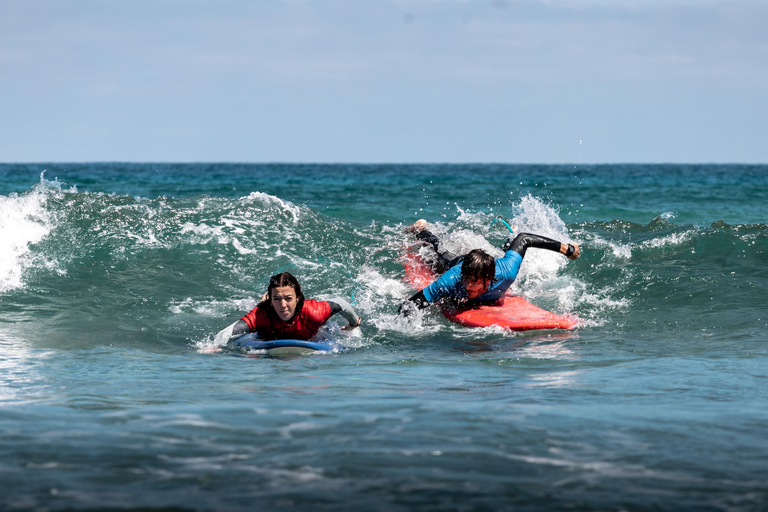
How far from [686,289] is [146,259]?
8.16m

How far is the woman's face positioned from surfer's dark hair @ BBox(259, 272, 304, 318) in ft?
0.12

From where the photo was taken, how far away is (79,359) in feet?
21.4

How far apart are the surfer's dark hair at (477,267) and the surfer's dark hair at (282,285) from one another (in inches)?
72.3

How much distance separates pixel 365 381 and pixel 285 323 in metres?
1.73

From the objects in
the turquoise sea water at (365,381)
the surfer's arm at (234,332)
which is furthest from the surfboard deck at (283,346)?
the turquoise sea water at (365,381)

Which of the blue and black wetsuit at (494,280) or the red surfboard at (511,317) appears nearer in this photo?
the red surfboard at (511,317)

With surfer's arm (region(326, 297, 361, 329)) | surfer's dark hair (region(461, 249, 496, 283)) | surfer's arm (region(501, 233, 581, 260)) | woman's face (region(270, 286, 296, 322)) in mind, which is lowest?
surfer's arm (region(326, 297, 361, 329))

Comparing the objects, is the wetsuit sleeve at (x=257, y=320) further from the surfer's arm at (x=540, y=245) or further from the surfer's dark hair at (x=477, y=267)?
the surfer's arm at (x=540, y=245)

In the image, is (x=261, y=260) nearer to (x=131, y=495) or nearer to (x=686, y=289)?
(x=686, y=289)

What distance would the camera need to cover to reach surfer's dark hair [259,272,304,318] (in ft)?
22.3

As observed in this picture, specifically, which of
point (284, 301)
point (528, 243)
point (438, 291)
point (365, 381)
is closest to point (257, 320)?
point (284, 301)

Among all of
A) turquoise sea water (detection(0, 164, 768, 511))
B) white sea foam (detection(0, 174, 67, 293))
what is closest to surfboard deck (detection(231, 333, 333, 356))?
turquoise sea water (detection(0, 164, 768, 511))

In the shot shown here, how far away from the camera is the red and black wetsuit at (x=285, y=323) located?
7121 millimetres

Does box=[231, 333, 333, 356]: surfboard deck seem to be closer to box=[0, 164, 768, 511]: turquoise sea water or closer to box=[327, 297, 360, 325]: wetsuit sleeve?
box=[0, 164, 768, 511]: turquoise sea water
